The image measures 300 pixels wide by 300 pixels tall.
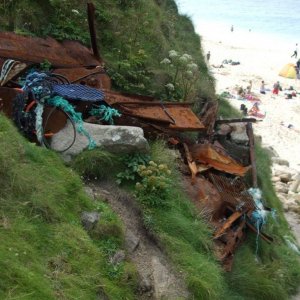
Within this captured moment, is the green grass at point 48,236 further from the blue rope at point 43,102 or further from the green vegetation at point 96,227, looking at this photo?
the blue rope at point 43,102

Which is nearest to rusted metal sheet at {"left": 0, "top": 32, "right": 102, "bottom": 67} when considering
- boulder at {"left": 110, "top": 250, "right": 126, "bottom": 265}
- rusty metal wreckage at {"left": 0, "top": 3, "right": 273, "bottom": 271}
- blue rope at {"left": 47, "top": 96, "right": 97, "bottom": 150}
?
rusty metal wreckage at {"left": 0, "top": 3, "right": 273, "bottom": 271}

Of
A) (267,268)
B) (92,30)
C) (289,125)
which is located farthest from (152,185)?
(289,125)

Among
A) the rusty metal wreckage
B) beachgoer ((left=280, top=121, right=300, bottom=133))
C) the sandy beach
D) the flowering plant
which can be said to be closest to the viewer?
the rusty metal wreckage

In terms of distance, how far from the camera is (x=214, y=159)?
860 cm

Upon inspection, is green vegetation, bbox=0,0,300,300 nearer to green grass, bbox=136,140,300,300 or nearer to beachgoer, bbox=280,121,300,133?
green grass, bbox=136,140,300,300

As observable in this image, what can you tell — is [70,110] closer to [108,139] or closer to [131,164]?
[108,139]

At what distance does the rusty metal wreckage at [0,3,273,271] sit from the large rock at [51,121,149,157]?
0.66 feet

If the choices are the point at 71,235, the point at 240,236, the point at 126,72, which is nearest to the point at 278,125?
the point at 126,72

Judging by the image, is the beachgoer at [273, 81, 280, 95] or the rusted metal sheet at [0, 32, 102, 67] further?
the beachgoer at [273, 81, 280, 95]

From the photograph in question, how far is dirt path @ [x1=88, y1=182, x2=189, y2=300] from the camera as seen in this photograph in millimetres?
5402

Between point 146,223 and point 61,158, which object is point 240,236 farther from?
point 61,158

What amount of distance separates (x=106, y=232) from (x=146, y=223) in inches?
34.9

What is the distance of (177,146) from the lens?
855cm

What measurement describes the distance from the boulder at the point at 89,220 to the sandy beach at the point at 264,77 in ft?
48.1
